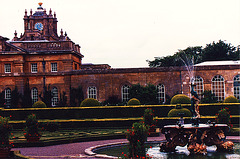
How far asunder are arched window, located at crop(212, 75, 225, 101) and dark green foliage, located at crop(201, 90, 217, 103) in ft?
2.37

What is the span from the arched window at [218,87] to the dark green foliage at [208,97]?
0.72m

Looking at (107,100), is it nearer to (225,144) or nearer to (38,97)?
(38,97)

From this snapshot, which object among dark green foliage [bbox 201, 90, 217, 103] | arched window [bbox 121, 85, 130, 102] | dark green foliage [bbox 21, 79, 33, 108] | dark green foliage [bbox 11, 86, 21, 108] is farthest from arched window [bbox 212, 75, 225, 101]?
dark green foliage [bbox 11, 86, 21, 108]

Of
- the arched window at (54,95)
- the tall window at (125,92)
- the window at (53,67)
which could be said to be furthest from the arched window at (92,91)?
the window at (53,67)

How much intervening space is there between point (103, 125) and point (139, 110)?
4189 millimetres

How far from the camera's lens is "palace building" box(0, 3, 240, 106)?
36969 mm

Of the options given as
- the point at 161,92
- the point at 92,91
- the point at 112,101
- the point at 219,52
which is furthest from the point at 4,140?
the point at 219,52

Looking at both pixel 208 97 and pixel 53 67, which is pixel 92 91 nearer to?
pixel 53 67

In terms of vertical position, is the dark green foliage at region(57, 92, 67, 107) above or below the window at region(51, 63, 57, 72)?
below

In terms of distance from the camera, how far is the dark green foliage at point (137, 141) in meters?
11.5

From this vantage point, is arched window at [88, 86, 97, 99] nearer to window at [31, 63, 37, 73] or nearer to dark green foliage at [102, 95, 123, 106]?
dark green foliage at [102, 95, 123, 106]

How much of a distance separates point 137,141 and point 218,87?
26.9m

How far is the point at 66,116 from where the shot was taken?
31.7 meters

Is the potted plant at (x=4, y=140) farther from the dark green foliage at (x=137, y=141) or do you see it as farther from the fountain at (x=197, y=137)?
the fountain at (x=197, y=137)
